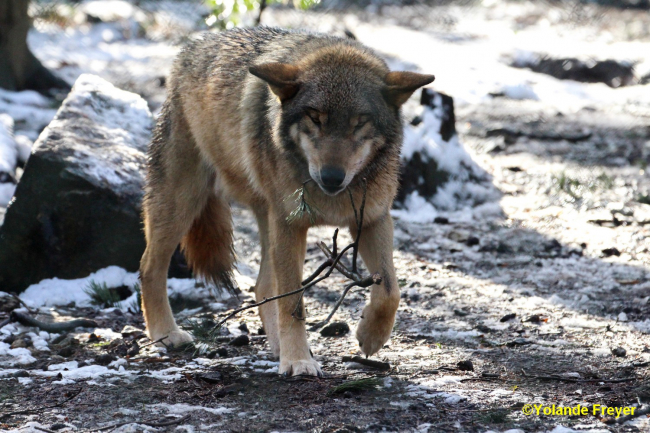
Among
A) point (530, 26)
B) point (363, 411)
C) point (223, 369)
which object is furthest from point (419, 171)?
point (530, 26)

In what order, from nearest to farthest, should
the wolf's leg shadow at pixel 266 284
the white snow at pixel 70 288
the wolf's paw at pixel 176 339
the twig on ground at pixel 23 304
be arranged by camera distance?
1. the wolf's leg shadow at pixel 266 284
2. the wolf's paw at pixel 176 339
3. the twig on ground at pixel 23 304
4. the white snow at pixel 70 288

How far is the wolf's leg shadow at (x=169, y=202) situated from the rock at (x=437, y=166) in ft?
8.41

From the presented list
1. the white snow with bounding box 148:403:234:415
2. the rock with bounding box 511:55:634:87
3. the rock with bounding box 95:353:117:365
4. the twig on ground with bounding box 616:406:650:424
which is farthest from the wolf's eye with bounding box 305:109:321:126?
the rock with bounding box 511:55:634:87

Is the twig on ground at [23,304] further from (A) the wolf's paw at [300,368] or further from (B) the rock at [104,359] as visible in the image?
(A) the wolf's paw at [300,368]

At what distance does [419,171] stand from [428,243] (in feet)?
3.59

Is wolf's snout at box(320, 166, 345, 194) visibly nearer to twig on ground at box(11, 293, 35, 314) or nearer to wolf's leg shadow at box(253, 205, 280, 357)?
wolf's leg shadow at box(253, 205, 280, 357)

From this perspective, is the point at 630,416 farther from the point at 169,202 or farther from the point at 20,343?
the point at 20,343

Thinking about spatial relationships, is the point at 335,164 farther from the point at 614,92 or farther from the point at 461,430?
the point at 614,92

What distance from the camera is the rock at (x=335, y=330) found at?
4.26 metres

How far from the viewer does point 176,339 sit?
4227 mm

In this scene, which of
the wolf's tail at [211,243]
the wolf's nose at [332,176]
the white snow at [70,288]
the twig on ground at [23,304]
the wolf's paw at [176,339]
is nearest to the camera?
the wolf's nose at [332,176]

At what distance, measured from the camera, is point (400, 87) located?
11.7ft

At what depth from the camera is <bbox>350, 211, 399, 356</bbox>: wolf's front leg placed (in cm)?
354

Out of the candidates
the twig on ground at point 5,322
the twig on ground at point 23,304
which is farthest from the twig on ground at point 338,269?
the twig on ground at point 23,304
